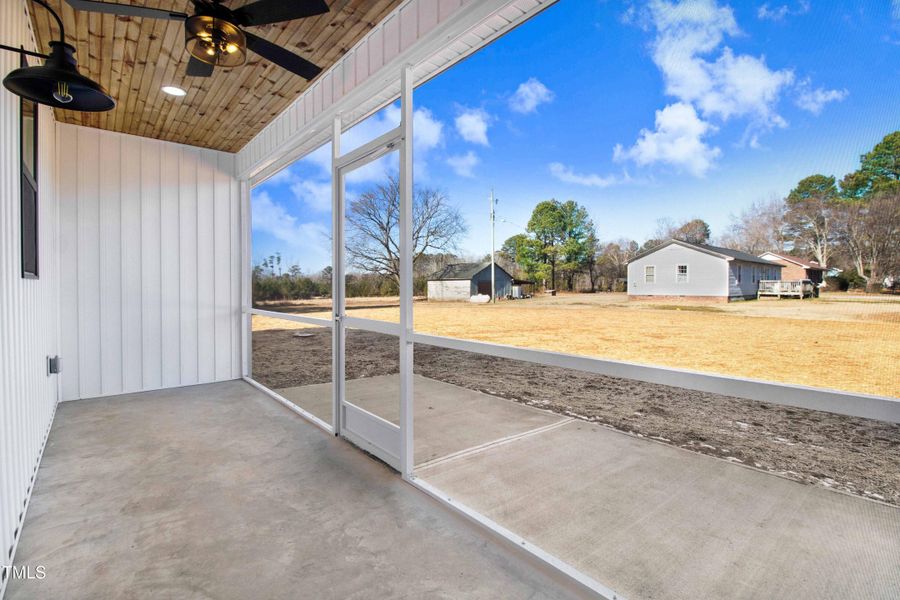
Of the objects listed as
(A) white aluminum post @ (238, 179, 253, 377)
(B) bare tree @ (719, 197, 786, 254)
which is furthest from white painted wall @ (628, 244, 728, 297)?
(A) white aluminum post @ (238, 179, 253, 377)

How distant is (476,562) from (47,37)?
165 inches

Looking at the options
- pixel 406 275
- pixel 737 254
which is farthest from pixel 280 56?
pixel 737 254

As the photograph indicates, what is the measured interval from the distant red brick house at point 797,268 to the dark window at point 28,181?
346cm

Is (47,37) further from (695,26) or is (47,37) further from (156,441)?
(695,26)

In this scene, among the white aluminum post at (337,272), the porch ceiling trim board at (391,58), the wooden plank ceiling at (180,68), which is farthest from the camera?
the white aluminum post at (337,272)

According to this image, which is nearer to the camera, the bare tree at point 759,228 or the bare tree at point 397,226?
the bare tree at point 759,228

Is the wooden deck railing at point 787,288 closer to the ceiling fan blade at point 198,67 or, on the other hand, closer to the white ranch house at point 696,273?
the white ranch house at point 696,273

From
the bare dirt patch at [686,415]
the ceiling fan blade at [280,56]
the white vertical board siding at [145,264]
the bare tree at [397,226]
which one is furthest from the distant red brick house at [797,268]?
the white vertical board siding at [145,264]

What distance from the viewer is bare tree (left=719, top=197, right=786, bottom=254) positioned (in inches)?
58.7

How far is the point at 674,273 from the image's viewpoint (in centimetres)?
189

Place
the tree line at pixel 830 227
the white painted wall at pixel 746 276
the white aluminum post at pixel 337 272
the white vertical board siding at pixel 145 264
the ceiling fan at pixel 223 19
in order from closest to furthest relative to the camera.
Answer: the tree line at pixel 830 227 → the white painted wall at pixel 746 276 → the ceiling fan at pixel 223 19 → the white aluminum post at pixel 337 272 → the white vertical board siding at pixel 145 264

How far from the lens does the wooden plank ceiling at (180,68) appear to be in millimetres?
2686

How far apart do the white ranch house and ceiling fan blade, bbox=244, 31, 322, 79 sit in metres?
1.99

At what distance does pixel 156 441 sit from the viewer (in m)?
3.37
